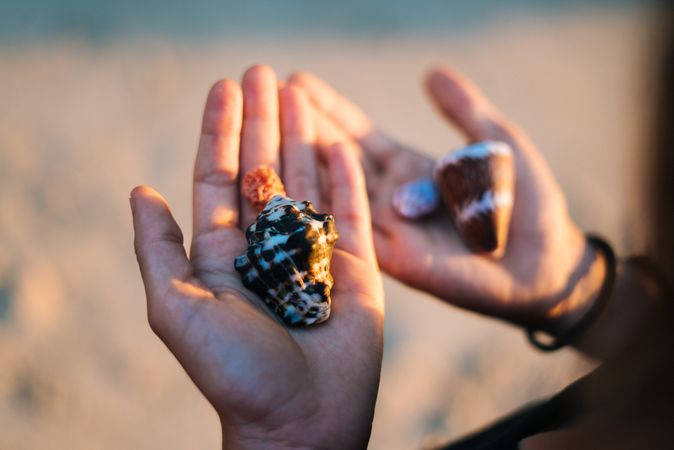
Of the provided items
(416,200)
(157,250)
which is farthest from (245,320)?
(416,200)

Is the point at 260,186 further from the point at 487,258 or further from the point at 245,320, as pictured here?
the point at 487,258

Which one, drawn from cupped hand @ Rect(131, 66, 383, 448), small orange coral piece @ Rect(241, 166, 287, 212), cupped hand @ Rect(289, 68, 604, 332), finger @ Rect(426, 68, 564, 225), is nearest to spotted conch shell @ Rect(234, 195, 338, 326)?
cupped hand @ Rect(131, 66, 383, 448)

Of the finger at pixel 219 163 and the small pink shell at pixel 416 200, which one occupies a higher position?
the finger at pixel 219 163

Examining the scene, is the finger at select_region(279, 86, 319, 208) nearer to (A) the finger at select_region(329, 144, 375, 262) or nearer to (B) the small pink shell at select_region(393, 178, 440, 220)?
(A) the finger at select_region(329, 144, 375, 262)

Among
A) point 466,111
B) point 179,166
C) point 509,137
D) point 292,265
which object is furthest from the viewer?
point 179,166

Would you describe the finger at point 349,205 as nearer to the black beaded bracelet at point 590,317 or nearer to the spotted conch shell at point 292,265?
the spotted conch shell at point 292,265

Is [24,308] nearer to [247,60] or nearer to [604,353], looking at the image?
[247,60]

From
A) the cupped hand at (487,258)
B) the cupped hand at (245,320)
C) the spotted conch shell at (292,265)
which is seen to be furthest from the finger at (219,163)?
the cupped hand at (487,258)
